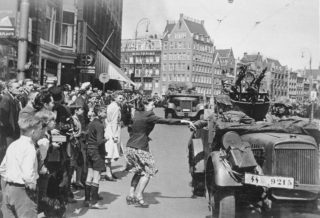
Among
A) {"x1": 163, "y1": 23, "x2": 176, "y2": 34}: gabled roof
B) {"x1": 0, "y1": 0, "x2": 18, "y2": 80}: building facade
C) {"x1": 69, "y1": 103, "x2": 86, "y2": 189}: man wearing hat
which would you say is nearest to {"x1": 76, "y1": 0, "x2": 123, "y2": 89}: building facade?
{"x1": 0, "y1": 0, "x2": 18, "y2": 80}: building facade

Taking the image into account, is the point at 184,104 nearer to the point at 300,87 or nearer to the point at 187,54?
the point at 187,54

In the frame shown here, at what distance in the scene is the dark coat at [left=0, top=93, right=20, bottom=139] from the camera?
6.65 metres

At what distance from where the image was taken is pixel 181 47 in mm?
109000

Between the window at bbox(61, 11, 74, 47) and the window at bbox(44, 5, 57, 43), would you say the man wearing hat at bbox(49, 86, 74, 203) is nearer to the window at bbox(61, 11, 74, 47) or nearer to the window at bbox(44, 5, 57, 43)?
the window at bbox(44, 5, 57, 43)

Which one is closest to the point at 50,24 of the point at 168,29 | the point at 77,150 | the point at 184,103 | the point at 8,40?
the point at 8,40

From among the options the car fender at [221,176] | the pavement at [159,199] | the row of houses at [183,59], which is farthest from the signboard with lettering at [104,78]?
the row of houses at [183,59]

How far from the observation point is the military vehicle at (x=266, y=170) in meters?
5.63

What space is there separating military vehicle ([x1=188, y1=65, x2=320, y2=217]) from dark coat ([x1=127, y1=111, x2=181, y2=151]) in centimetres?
127

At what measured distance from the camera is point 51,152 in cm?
566

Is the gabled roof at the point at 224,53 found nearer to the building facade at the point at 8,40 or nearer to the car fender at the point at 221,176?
the building facade at the point at 8,40

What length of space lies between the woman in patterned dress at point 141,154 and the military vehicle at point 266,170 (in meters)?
1.17

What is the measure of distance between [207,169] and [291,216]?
1.46 metres

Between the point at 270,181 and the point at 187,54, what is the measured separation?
342ft

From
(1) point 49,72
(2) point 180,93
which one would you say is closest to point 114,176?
(1) point 49,72
